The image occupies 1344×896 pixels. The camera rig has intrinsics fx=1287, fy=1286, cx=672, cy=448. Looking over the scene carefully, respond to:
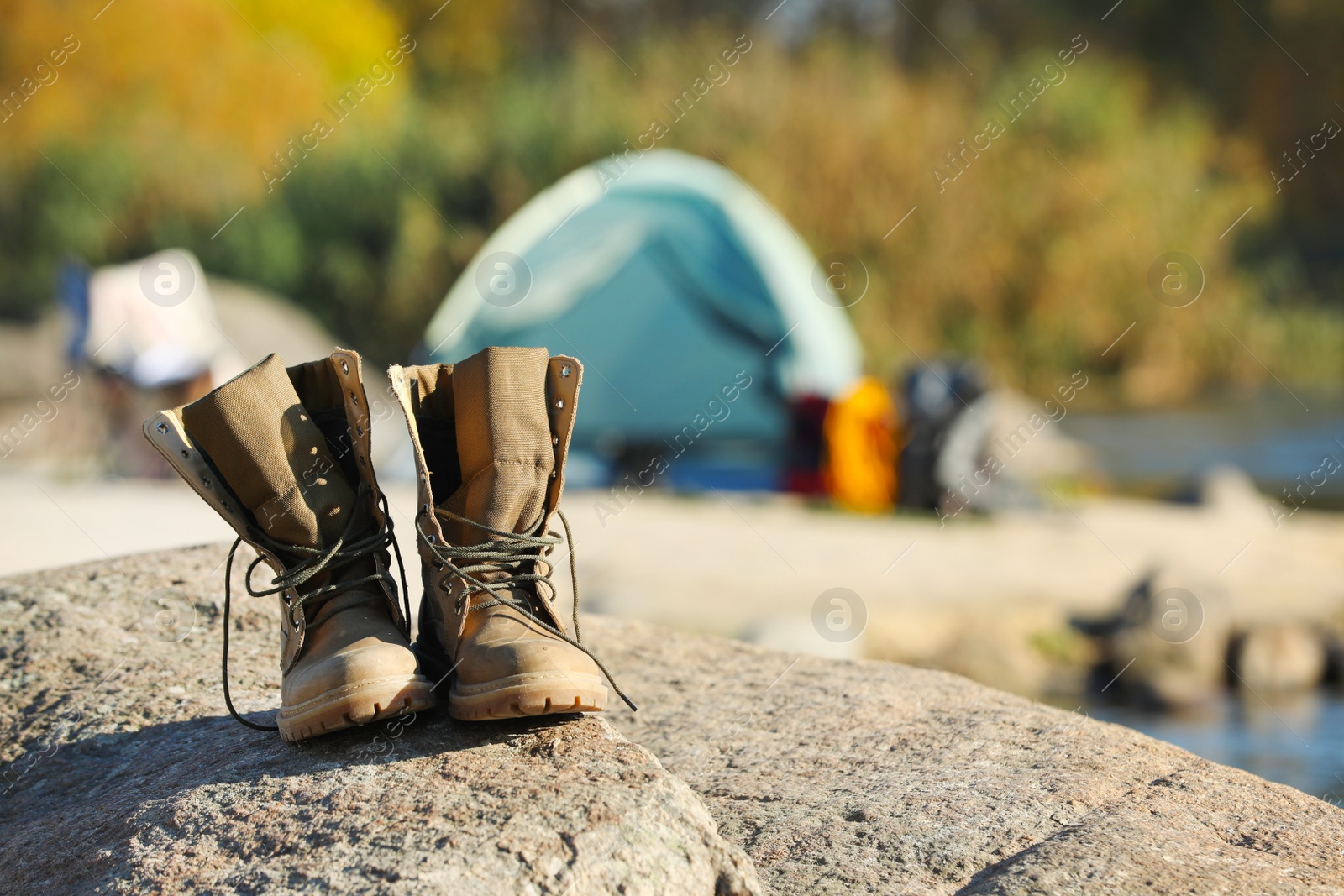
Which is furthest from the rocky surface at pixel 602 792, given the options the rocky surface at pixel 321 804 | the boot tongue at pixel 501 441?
the boot tongue at pixel 501 441

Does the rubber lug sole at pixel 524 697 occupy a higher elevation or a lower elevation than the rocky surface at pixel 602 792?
higher

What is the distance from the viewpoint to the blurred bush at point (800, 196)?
15.3 m

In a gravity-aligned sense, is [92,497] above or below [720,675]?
above

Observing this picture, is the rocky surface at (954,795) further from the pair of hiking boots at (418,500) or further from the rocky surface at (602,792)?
the pair of hiking boots at (418,500)

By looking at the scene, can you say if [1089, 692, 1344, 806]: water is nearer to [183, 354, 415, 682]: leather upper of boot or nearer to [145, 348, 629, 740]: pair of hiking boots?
[145, 348, 629, 740]: pair of hiking boots

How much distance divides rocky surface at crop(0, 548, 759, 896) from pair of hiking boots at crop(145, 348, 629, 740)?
0.09 metres

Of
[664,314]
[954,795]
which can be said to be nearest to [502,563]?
[954,795]

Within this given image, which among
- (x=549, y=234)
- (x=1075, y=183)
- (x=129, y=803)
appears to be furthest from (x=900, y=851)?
(x=1075, y=183)

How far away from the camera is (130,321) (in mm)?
9141

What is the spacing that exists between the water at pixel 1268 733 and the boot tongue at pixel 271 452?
359 cm

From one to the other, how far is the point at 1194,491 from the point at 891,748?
8.43 m

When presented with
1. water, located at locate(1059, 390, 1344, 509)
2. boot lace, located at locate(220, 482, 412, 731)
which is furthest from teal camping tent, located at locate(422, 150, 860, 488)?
boot lace, located at locate(220, 482, 412, 731)

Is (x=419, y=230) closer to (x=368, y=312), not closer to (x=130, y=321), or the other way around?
(x=368, y=312)

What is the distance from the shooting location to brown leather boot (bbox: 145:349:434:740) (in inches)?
83.0
